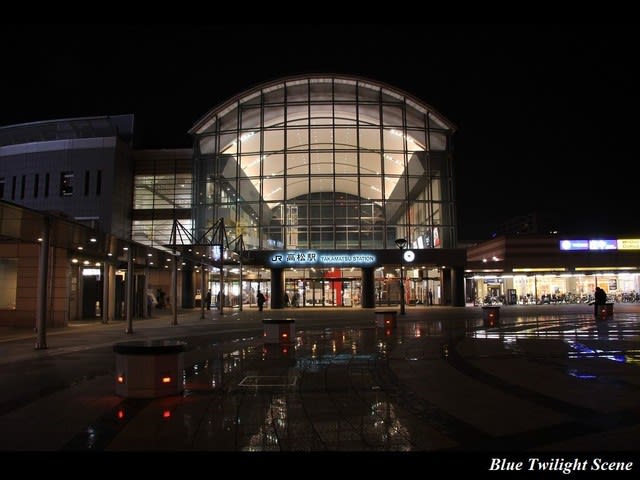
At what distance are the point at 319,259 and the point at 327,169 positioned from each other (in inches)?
337

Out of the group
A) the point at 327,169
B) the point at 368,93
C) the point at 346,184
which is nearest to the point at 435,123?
the point at 368,93

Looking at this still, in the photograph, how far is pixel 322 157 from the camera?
160 feet

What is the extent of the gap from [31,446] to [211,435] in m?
1.99

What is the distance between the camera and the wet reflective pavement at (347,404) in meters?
6.16

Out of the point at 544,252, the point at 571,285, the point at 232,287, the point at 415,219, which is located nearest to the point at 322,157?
the point at 415,219

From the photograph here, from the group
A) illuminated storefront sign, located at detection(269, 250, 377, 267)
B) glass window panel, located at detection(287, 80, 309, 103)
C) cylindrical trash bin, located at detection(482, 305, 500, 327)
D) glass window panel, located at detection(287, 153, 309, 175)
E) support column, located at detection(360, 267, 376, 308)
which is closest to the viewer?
cylindrical trash bin, located at detection(482, 305, 500, 327)

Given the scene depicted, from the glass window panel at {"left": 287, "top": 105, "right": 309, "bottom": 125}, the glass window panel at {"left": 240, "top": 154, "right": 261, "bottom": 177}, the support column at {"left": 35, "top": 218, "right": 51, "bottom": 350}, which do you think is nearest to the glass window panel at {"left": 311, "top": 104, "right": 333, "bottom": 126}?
the glass window panel at {"left": 287, "top": 105, "right": 309, "bottom": 125}

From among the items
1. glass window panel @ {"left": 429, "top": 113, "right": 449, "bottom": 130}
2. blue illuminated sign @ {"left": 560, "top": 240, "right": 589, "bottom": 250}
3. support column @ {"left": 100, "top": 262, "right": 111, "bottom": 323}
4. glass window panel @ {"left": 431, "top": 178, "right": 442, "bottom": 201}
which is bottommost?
support column @ {"left": 100, "top": 262, "right": 111, "bottom": 323}

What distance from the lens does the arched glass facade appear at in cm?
4816

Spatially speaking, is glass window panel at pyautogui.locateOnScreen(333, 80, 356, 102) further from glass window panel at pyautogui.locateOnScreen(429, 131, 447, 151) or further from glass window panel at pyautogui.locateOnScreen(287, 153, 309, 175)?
glass window panel at pyautogui.locateOnScreen(429, 131, 447, 151)

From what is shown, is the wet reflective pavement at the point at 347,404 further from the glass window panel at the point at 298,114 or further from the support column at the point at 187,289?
the glass window panel at the point at 298,114

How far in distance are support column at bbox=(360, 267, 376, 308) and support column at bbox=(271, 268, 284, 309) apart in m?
7.28

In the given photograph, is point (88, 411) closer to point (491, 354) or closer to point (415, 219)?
point (491, 354)

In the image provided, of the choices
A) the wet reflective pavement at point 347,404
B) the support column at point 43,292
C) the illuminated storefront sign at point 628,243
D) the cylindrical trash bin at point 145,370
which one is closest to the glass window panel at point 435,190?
the illuminated storefront sign at point 628,243
